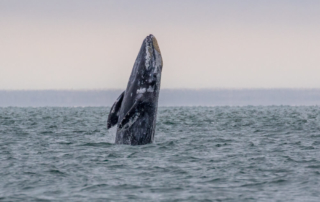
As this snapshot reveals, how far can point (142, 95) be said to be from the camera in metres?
17.0

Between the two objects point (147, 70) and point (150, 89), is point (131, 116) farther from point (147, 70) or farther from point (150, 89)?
point (147, 70)

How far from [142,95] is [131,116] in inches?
31.2

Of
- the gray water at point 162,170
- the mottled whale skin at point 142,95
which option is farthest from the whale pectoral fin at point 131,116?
the gray water at point 162,170

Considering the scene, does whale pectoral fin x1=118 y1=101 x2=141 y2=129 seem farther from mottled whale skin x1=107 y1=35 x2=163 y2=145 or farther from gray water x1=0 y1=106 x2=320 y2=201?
gray water x1=0 y1=106 x2=320 y2=201

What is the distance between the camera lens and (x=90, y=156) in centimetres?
1695

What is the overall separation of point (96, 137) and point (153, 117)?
6725mm

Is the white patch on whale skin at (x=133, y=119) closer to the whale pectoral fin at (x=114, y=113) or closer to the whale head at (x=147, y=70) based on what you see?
the whale pectoral fin at (x=114, y=113)

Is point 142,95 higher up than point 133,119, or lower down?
higher up

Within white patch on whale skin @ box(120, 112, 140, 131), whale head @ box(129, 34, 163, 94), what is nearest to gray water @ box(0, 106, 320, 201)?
white patch on whale skin @ box(120, 112, 140, 131)

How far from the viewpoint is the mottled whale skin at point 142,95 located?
669 inches

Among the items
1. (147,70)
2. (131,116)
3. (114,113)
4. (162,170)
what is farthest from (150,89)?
(162,170)

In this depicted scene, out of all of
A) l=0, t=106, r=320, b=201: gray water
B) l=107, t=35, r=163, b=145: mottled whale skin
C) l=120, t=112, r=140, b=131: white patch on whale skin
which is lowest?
l=0, t=106, r=320, b=201: gray water

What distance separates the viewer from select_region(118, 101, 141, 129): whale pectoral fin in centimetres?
1670

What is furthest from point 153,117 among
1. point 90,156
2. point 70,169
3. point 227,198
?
point 227,198
